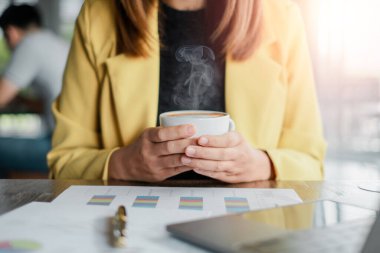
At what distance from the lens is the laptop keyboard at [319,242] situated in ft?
1.41

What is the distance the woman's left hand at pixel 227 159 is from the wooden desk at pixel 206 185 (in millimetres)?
21

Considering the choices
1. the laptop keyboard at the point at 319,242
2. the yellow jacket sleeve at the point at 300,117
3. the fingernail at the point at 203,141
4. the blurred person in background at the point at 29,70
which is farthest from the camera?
the blurred person in background at the point at 29,70

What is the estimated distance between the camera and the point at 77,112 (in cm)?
100

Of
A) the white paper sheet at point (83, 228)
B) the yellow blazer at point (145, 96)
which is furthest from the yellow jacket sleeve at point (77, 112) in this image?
the white paper sheet at point (83, 228)

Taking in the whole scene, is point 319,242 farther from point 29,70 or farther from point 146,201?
point 29,70

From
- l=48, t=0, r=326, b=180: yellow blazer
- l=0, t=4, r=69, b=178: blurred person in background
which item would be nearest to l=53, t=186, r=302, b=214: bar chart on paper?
l=48, t=0, r=326, b=180: yellow blazer

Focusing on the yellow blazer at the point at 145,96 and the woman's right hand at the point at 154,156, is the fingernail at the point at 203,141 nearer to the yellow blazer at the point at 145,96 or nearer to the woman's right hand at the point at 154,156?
the woman's right hand at the point at 154,156

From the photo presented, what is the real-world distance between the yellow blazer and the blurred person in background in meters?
1.08

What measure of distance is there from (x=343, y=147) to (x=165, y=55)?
10.2 feet

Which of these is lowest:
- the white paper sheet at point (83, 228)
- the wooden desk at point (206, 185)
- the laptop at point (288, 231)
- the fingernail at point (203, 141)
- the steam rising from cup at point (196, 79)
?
the wooden desk at point (206, 185)

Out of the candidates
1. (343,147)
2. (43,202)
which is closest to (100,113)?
(43,202)

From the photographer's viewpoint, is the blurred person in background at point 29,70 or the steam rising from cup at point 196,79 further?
the blurred person in background at point 29,70

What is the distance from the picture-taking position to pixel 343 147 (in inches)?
152

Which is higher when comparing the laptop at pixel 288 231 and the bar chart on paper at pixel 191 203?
the laptop at pixel 288 231
